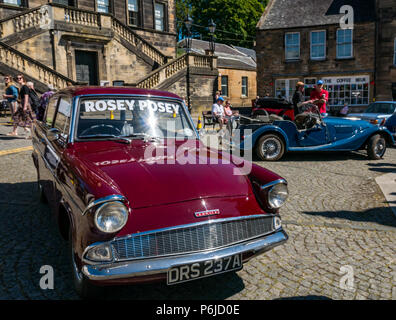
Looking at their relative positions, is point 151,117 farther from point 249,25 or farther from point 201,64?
point 249,25

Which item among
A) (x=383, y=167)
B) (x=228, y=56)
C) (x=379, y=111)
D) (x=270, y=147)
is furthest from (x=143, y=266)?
(x=228, y=56)

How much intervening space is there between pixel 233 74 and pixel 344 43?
1487cm

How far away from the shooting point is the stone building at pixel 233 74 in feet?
128

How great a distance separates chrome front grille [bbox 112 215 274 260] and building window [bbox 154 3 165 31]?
84.3 ft

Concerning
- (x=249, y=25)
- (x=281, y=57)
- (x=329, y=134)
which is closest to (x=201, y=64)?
(x=281, y=57)

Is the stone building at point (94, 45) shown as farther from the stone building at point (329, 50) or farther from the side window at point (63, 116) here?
the side window at point (63, 116)

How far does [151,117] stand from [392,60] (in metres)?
26.4

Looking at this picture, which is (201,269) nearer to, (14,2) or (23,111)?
(23,111)

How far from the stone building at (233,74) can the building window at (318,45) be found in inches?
456

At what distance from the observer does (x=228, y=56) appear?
43000mm

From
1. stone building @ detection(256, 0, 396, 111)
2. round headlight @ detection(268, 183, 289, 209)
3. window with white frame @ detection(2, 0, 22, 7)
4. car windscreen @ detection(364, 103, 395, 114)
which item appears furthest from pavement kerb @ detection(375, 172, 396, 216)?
window with white frame @ detection(2, 0, 22, 7)

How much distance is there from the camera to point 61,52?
19562 mm

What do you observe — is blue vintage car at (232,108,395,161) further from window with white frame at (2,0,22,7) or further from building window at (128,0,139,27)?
building window at (128,0,139,27)
